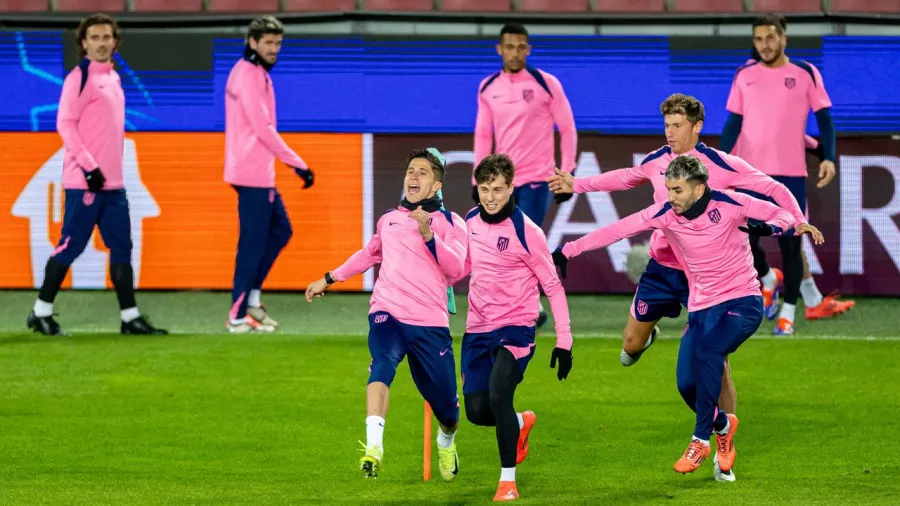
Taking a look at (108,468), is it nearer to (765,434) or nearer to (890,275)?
(765,434)

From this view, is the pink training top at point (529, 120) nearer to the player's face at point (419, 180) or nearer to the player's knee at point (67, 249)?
the player's knee at point (67, 249)

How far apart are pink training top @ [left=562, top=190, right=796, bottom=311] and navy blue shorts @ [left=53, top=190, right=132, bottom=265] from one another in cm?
538

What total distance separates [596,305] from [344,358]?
10.6 ft

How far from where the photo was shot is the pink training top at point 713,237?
6.91 metres

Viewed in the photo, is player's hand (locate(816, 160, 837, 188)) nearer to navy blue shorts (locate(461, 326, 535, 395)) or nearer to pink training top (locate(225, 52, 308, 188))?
pink training top (locate(225, 52, 308, 188))

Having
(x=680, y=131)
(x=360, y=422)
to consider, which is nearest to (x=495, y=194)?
(x=680, y=131)

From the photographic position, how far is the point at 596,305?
42.4 feet

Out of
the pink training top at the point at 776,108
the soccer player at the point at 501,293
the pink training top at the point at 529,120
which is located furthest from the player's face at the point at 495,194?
the pink training top at the point at 776,108

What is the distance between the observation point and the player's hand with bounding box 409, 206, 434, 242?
661cm

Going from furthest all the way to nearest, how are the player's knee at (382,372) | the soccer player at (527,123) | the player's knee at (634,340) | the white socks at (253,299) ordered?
the white socks at (253,299), the soccer player at (527,123), the player's knee at (634,340), the player's knee at (382,372)

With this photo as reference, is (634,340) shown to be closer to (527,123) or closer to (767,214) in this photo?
(767,214)

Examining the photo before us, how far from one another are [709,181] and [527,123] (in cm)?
376

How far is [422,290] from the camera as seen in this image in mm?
6801

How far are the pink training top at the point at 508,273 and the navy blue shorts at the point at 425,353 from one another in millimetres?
215
